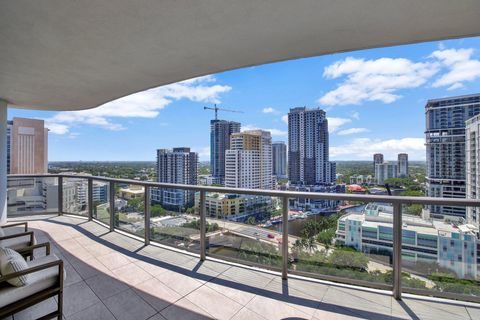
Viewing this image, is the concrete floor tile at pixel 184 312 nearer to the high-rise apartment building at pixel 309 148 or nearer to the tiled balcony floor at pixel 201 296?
the tiled balcony floor at pixel 201 296

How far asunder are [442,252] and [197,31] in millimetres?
3668

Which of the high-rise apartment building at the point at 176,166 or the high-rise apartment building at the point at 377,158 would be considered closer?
the high-rise apartment building at the point at 377,158

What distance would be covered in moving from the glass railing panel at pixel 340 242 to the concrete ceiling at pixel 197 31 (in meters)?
2.05

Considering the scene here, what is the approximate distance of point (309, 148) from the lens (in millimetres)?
17875

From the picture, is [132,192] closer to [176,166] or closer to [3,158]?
[3,158]

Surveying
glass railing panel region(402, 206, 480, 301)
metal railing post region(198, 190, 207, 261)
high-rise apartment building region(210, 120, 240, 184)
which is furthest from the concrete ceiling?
high-rise apartment building region(210, 120, 240, 184)

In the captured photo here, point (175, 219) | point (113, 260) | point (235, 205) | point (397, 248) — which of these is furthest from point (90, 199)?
point (397, 248)

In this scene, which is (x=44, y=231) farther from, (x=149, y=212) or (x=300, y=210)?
(x=300, y=210)

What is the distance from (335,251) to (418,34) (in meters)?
2.80

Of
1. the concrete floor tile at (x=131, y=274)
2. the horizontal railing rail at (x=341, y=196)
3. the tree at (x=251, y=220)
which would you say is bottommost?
the concrete floor tile at (x=131, y=274)

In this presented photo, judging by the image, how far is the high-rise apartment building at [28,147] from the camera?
740 centimetres

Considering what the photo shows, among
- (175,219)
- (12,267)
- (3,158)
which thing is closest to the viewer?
(12,267)

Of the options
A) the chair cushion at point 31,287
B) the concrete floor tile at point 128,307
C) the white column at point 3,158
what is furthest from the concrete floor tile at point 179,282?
the white column at point 3,158

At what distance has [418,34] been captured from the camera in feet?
8.06
